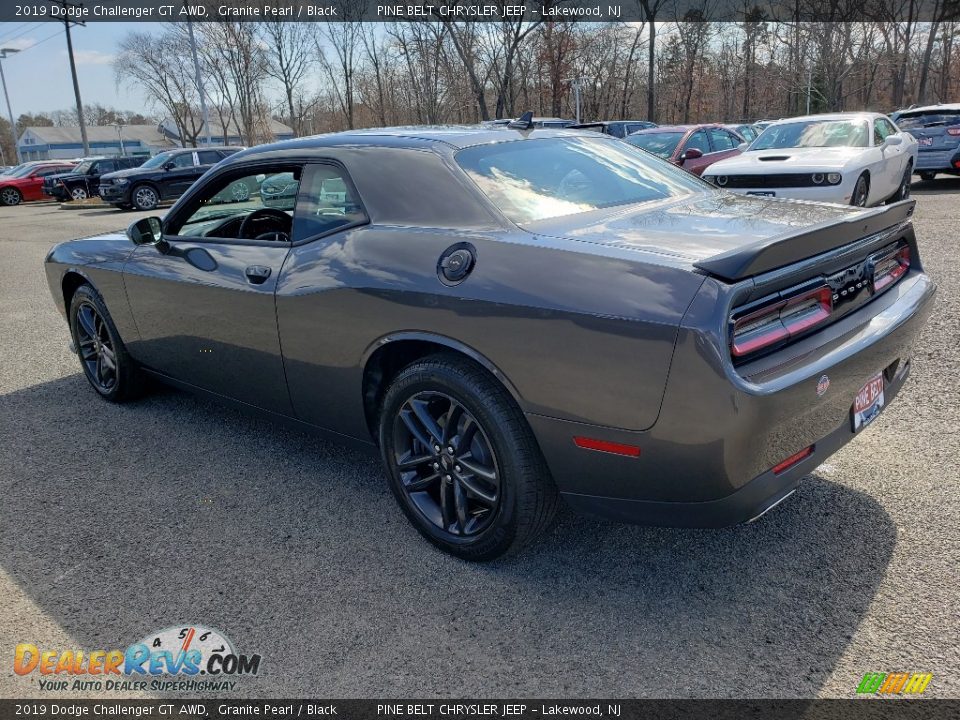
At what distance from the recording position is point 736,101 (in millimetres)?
54844

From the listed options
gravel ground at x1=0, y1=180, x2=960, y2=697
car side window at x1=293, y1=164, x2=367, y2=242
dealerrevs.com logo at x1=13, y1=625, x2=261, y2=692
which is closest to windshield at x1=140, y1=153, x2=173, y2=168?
gravel ground at x1=0, y1=180, x2=960, y2=697

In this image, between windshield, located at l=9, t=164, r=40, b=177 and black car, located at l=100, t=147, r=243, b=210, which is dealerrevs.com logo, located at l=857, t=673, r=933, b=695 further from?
windshield, located at l=9, t=164, r=40, b=177

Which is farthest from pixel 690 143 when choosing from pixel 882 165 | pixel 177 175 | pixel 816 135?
pixel 177 175

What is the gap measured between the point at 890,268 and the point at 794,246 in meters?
0.97

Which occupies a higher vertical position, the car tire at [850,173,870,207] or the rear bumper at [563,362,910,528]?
the car tire at [850,173,870,207]

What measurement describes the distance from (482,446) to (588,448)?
18.5 inches

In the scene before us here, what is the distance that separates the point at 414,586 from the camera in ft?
8.38

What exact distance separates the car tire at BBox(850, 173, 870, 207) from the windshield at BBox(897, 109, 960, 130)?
6137mm

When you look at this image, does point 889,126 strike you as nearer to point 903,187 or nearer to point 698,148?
point 903,187

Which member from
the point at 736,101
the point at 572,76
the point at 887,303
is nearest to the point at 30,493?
the point at 887,303

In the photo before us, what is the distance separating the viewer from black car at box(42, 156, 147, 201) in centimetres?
2553

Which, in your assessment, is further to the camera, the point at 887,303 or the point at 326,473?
the point at 326,473

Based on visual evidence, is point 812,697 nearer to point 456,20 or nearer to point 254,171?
point 254,171

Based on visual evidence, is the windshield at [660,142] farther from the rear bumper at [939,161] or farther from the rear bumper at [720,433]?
the rear bumper at [720,433]
